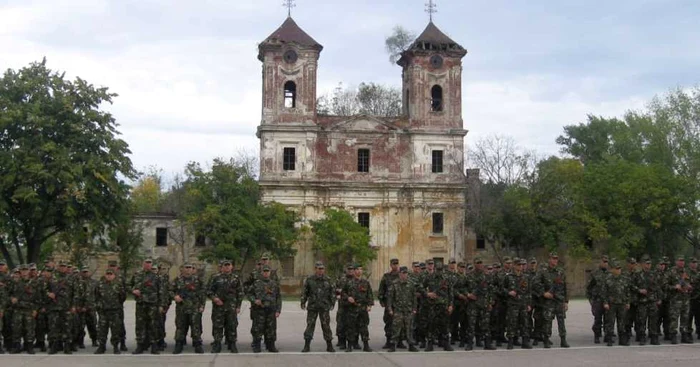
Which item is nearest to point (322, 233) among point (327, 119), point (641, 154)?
point (327, 119)

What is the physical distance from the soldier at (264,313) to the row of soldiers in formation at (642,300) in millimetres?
7259

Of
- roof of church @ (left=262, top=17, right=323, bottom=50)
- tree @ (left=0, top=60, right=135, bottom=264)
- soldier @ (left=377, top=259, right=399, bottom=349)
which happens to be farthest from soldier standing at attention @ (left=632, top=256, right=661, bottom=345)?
roof of church @ (left=262, top=17, right=323, bottom=50)

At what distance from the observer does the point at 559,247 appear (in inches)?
2098

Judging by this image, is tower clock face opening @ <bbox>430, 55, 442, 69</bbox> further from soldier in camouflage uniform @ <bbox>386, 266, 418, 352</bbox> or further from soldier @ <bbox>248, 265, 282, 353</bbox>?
soldier @ <bbox>248, 265, 282, 353</bbox>

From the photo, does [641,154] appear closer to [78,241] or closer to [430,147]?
[430,147]

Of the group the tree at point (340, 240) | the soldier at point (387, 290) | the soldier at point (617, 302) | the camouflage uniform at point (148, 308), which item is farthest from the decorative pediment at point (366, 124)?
the camouflage uniform at point (148, 308)

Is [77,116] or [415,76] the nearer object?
[77,116]

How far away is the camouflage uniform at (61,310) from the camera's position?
1736 cm

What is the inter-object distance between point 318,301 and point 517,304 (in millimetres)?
4176

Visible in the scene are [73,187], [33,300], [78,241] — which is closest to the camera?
[33,300]

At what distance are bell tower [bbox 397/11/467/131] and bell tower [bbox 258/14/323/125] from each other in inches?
244

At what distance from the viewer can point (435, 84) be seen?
53.8 m

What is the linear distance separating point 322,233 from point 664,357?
1333 inches

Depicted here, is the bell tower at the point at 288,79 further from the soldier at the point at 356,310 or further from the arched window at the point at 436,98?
the soldier at the point at 356,310
